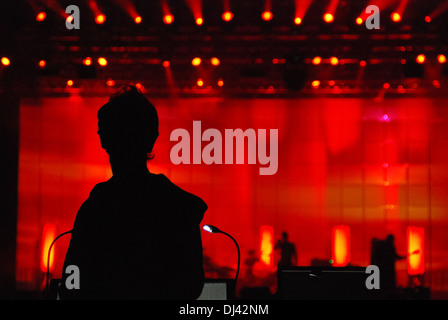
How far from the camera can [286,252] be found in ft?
24.5

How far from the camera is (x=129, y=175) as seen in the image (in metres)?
1.02

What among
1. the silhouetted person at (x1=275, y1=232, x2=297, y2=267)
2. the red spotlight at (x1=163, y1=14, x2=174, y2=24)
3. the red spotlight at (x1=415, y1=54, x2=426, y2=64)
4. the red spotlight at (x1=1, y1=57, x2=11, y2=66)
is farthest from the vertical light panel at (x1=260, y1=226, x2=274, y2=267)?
the red spotlight at (x1=1, y1=57, x2=11, y2=66)

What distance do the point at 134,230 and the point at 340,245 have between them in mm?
7284

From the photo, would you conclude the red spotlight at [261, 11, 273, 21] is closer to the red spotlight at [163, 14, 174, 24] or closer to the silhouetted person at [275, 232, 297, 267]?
the red spotlight at [163, 14, 174, 24]

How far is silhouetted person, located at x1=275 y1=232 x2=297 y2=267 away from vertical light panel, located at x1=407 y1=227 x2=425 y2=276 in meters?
1.79

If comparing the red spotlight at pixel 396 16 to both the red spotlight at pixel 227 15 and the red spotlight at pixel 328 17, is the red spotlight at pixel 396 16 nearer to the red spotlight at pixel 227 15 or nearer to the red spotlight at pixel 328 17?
the red spotlight at pixel 328 17

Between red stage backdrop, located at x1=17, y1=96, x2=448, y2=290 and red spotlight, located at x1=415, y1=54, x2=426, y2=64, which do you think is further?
red stage backdrop, located at x1=17, y1=96, x2=448, y2=290

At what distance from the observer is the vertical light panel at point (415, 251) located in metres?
7.49

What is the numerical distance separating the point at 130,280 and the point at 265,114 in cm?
722

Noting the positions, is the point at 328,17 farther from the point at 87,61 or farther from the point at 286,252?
the point at 286,252

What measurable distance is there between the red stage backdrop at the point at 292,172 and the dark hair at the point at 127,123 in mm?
6831

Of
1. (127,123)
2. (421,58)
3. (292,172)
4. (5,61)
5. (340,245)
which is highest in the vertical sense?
(5,61)

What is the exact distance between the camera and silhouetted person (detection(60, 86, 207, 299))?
97cm

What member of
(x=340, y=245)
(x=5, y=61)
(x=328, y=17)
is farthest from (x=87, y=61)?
(x=340, y=245)
